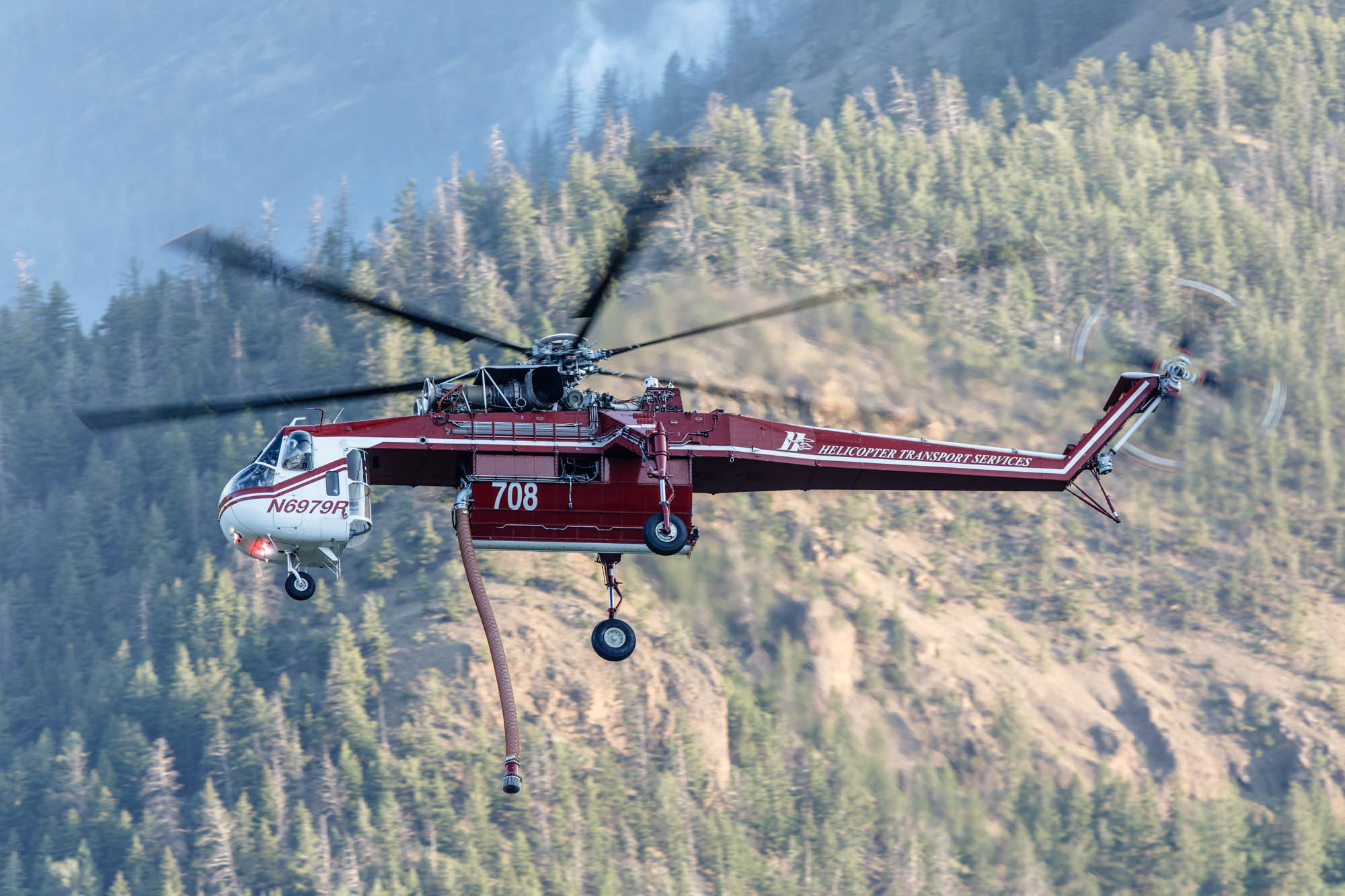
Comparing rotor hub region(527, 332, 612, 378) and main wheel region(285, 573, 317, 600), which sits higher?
rotor hub region(527, 332, 612, 378)

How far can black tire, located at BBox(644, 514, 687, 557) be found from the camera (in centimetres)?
4022

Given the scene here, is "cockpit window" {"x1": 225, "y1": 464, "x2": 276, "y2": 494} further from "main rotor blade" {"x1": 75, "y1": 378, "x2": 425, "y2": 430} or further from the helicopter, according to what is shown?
"main rotor blade" {"x1": 75, "y1": 378, "x2": 425, "y2": 430}

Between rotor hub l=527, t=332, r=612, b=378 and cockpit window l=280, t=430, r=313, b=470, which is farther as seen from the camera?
rotor hub l=527, t=332, r=612, b=378

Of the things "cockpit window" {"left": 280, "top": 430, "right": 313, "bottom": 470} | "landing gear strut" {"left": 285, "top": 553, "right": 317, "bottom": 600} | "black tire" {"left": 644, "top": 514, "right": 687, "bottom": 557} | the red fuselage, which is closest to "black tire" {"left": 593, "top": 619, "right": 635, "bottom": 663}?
the red fuselage

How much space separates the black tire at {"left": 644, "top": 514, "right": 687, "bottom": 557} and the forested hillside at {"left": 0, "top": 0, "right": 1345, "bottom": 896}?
39472 millimetres

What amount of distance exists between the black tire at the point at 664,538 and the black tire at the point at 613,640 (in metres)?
2.01

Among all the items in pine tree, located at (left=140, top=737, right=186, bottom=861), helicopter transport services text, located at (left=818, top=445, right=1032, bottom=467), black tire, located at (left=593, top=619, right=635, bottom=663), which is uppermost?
helicopter transport services text, located at (left=818, top=445, right=1032, bottom=467)

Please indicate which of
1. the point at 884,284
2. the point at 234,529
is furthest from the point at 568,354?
the point at 234,529

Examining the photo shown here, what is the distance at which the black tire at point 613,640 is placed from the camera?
41094 mm

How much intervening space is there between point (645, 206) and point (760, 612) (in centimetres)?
7194

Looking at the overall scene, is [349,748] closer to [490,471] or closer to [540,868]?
[540,868]

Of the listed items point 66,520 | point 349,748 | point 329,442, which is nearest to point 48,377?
point 66,520

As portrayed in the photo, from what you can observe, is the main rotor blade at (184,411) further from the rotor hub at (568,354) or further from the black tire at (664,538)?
the black tire at (664,538)

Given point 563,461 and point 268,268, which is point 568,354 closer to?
point 563,461
